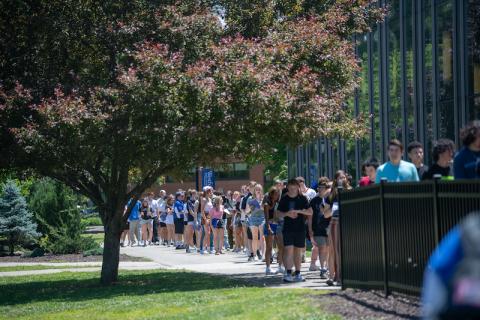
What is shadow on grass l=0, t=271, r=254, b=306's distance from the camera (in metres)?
16.4

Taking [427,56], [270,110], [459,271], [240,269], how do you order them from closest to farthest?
[459,271], [270,110], [240,269], [427,56]

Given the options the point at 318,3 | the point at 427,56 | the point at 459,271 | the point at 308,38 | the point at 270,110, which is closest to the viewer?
the point at 459,271

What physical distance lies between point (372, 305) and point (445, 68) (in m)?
16.6

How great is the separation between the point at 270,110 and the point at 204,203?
42.1 ft

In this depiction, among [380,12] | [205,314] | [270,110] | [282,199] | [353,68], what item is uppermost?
[380,12]

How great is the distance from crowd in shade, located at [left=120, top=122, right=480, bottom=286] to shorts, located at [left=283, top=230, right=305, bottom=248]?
18mm

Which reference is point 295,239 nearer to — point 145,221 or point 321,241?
point 321,241

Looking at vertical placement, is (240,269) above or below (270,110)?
below

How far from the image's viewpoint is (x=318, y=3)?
758 inches

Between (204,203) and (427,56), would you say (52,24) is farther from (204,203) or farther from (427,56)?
(427,56)

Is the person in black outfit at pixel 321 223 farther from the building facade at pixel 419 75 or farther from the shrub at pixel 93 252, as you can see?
the shrub at pixel 93 252

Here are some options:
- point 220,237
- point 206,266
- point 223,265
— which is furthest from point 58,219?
point 223,265

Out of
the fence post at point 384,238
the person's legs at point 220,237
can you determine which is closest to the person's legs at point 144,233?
the person's legs at point 220,237

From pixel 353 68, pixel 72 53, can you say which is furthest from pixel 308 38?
pixel 72 53
